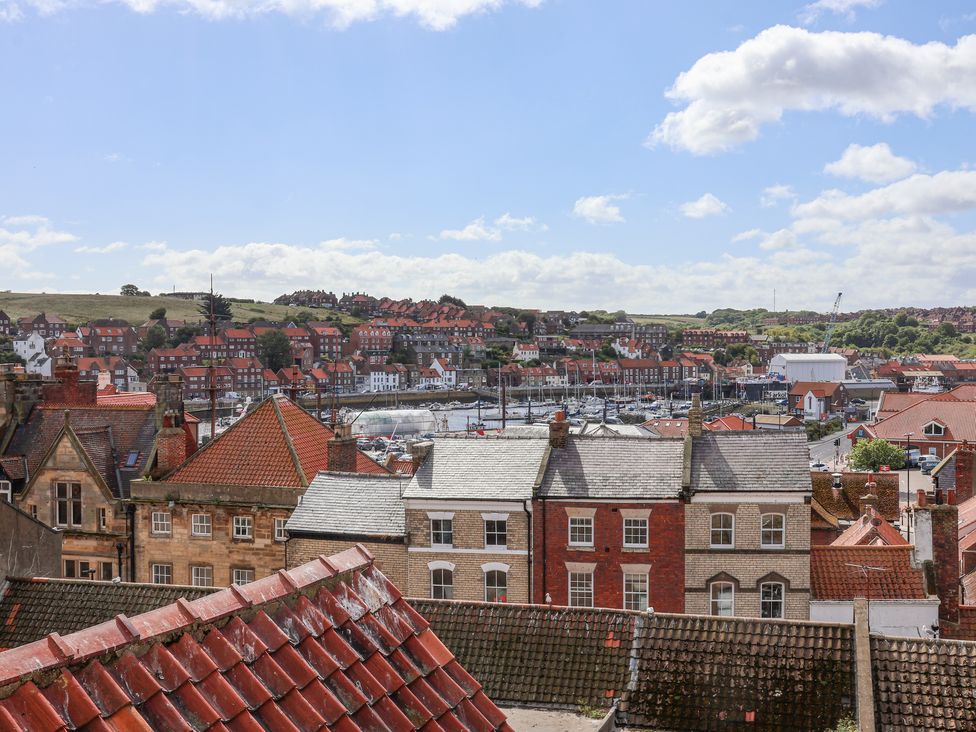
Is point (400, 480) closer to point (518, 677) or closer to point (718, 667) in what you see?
point (518, 677)

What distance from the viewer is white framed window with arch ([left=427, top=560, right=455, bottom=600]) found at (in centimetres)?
2752

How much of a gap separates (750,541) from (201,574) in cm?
1678

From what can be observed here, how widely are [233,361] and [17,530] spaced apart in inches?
7124

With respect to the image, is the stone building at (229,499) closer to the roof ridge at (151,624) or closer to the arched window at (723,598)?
the arched window at (723,598)

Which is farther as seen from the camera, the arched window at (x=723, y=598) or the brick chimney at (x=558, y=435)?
the brick chimney at (x=558, y=435)

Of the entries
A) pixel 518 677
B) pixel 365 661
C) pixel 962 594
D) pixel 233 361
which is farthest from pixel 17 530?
pixel 233 361

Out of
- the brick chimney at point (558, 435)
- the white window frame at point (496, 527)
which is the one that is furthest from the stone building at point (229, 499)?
the brick chimney at point (558, 435)

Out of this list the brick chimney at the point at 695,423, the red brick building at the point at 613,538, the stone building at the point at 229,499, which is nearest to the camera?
the red brick building at the point at 613,538

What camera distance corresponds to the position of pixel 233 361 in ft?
639

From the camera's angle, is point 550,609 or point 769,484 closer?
point 550,609

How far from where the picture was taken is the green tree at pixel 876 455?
268 ft

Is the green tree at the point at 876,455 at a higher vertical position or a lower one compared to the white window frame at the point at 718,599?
lower

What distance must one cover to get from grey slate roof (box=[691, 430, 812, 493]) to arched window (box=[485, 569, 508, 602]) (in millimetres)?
6023

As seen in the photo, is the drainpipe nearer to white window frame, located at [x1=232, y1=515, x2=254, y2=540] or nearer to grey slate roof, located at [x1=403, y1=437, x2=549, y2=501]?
white window frame, located at [x1=232, y1=515, x2=254, y2=540]
